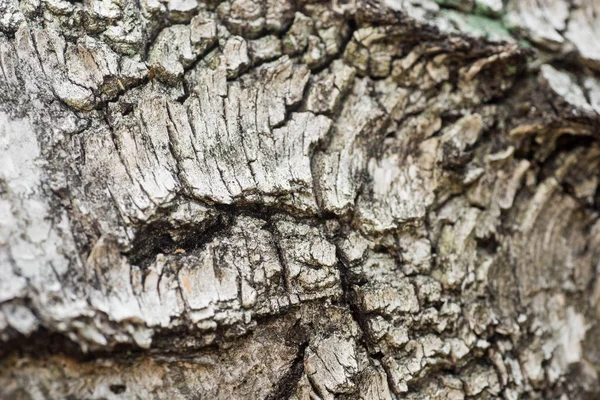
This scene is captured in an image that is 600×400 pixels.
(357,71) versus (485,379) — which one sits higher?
(357,71)

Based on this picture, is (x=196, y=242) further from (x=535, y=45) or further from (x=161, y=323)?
(x=535, y=45)

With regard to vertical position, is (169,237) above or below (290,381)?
above

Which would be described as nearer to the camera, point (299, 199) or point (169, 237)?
point (169, 237)

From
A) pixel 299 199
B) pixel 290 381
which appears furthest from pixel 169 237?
pixel 290 381

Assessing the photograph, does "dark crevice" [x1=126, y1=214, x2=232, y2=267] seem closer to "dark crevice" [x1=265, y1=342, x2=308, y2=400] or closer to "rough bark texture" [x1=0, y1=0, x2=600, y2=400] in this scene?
"rough bark texture" [x1=0, y1=0, x2=600, y2=400]

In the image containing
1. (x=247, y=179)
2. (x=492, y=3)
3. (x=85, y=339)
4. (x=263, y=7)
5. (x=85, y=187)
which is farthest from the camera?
(x=492, y=3)

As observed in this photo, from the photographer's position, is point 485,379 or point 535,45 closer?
point 485,379

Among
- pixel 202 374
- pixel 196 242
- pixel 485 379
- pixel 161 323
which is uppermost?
pixel 196 242

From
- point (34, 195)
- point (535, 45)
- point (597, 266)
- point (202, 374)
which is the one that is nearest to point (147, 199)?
point (34, 195)

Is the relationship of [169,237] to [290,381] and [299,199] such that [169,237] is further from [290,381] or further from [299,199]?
[290,381]
